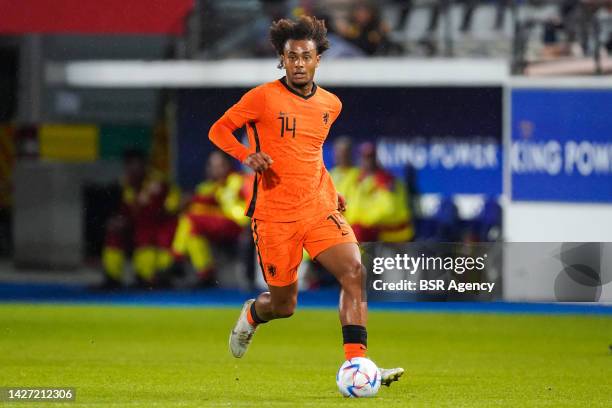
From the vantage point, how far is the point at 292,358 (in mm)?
11328

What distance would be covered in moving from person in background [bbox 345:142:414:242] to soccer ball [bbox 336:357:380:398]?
10746 mm

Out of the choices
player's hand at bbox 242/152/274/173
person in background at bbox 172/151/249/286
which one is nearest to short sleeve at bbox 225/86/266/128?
player's hand at bbox 242/152/274/173

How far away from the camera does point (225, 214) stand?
1931 cm

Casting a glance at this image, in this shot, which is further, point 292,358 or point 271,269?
point 292,358

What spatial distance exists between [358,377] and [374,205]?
1096 cm

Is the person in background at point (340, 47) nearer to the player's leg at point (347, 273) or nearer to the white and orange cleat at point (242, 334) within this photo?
the white and orange cleat at point (242, 334)

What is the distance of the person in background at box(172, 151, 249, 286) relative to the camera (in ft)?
62.5

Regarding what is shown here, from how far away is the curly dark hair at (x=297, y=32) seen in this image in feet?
27.3

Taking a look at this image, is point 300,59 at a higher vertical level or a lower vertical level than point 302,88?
higher

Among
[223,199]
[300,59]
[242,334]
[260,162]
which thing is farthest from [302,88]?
[223,199]

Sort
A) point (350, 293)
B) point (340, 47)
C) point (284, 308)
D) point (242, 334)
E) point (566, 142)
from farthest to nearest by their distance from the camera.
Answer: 1. point (340, 47)
2. point (566, 142)
3. point (242, 334)
4. point (284, 308)
5. point (350, 293)

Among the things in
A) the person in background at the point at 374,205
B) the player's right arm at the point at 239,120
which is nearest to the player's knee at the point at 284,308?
the player's right arm at the point at 239,120

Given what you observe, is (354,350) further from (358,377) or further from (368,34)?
(368,34)

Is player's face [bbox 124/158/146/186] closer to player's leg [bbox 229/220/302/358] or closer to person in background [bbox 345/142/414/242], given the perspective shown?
person in background [bbox 345/142/414/242]
